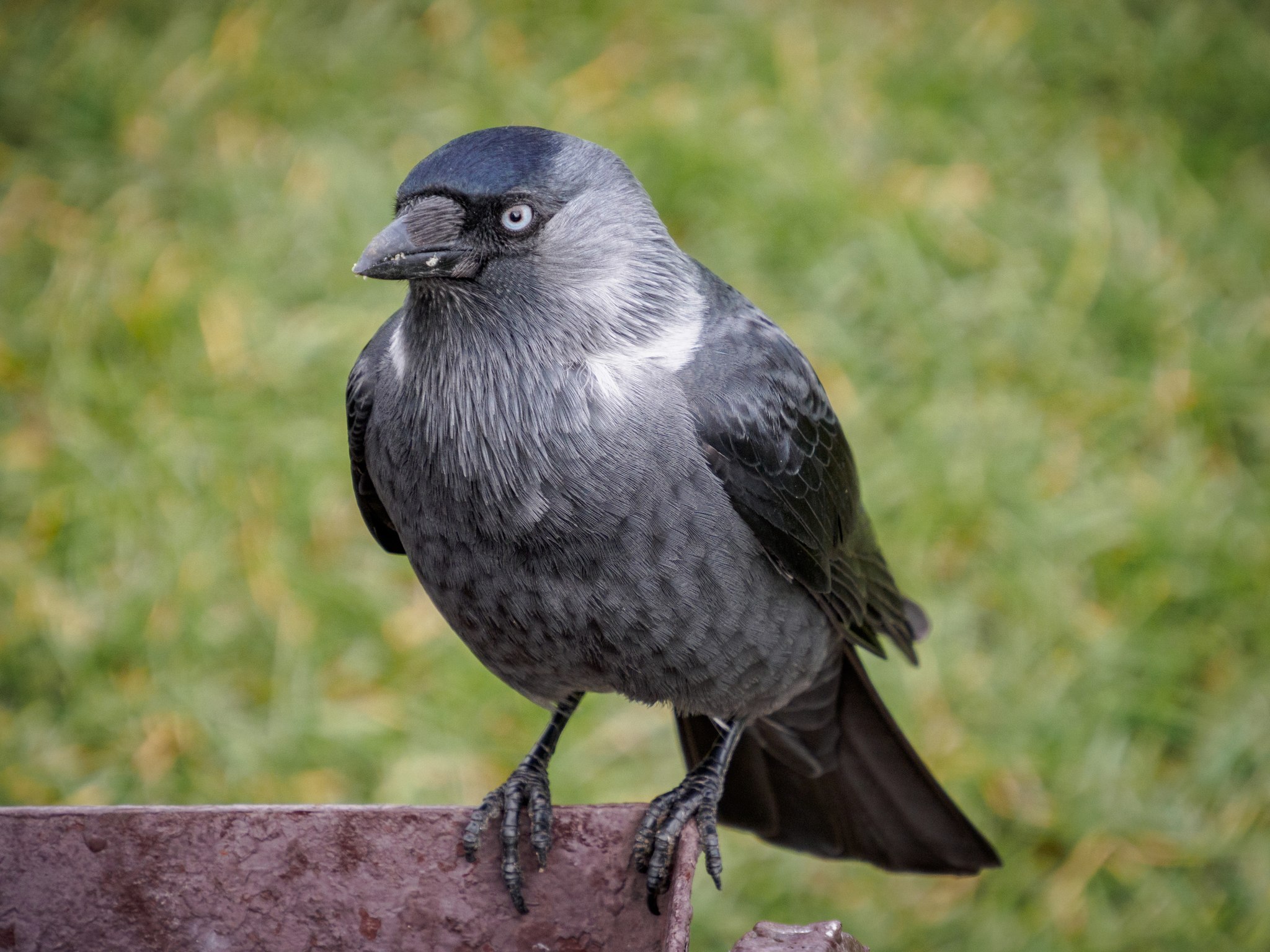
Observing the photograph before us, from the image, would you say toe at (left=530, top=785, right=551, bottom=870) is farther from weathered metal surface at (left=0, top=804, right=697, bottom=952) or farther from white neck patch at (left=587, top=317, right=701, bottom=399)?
white neck patch at (left=587, top=317, right=701, bottom=399)

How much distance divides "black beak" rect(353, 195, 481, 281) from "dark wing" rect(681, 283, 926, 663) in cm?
54

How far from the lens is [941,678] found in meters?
4.34

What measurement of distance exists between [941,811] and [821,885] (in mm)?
994

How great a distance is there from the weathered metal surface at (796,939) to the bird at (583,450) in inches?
14.1

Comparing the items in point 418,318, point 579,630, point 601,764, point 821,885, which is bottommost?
point 821,885

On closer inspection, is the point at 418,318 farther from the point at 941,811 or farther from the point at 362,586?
the point at 362,586

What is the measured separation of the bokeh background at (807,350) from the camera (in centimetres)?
412

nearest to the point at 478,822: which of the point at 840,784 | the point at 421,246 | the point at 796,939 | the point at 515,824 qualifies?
the point at 515,824

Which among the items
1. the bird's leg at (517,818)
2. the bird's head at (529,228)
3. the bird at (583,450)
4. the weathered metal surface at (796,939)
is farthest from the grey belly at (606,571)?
the weathered metal surface at (796,939)

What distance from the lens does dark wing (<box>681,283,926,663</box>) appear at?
8.19 feet

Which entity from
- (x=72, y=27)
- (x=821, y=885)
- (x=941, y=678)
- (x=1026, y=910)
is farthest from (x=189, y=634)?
(x=72, y=27)

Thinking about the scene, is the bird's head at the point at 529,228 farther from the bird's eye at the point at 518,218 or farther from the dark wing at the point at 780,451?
the dark wing at the point at 780,451

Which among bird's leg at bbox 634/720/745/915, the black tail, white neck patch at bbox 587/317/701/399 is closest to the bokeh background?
the black tail

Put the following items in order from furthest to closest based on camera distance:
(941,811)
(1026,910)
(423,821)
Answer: (1026,910)
(941,811)
(423,821)
